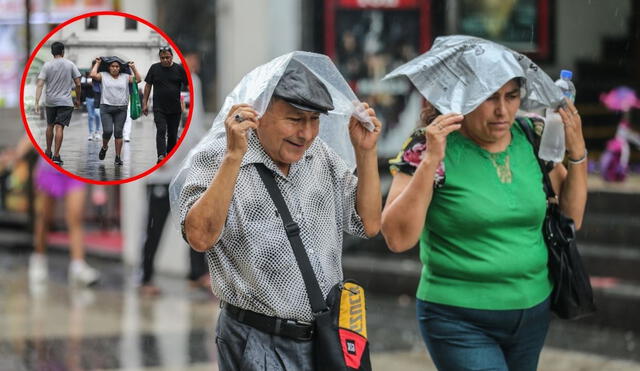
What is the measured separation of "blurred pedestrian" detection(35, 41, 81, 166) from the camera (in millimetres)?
3008

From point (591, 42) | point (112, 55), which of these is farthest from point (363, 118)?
point (591, 42)

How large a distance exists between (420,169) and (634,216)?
4.97 meters

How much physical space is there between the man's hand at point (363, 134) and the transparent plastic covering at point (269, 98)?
0.06 ft

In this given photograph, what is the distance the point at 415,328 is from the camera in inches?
296

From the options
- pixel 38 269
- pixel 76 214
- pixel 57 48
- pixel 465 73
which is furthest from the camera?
pixel 38 269

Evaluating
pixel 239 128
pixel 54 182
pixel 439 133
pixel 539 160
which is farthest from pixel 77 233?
pixel 239 128

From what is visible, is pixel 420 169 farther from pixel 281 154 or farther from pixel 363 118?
pixel 281 154

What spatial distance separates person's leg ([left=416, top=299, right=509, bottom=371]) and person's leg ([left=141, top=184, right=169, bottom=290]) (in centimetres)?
478

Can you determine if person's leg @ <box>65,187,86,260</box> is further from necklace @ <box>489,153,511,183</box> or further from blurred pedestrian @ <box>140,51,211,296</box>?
necklace @ <box>489,153,511,183</box>

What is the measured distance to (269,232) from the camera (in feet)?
10.6

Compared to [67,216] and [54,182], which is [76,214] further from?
[54,182]

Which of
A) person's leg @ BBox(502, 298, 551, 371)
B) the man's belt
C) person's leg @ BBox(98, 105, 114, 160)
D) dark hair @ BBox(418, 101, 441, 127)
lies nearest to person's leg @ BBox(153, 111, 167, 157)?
person's leg @ BBox(98, 105, 114, 160)

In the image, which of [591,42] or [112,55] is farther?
[591,42]

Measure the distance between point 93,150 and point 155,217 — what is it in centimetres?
552
